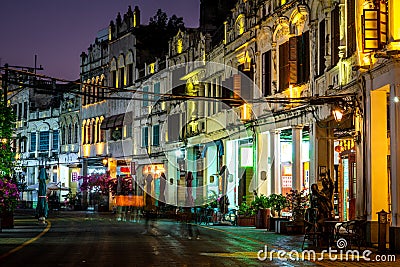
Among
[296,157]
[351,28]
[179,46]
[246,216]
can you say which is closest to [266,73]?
[296,157]

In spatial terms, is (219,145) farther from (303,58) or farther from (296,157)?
(303,58)

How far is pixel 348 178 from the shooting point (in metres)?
29.6

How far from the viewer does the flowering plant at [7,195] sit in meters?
31.4

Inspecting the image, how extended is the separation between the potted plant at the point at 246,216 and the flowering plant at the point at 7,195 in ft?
34.2

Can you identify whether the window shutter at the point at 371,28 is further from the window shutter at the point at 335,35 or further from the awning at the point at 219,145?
the awning at the point at 219,145

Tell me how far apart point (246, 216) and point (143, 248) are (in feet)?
49.0

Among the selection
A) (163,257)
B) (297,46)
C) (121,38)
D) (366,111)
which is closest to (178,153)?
(121,38)

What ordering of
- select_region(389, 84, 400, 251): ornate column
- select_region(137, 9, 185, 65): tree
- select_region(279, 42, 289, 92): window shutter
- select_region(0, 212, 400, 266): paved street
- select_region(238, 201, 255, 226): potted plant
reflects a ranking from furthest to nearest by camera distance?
select_region(137, 9, 185, 65): tree
select_region(238, 201, 255, 226): potted plant
select_region(279, 42, 289, 92): window shutter
select_region(389, 84, 400, 251): ornate column
select_region(0, 212, 400, 266): paved street

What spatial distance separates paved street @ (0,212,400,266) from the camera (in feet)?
60.2

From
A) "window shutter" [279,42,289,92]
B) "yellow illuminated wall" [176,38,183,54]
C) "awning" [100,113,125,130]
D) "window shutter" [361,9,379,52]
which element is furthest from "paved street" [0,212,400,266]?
"awning" [100,113,125,130]

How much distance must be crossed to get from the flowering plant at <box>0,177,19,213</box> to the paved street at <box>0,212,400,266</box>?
1955 millimetres

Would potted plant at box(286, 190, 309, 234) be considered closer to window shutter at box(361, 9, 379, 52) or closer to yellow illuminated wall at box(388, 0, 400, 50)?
window shutter at box(361, 9, 379, 52)

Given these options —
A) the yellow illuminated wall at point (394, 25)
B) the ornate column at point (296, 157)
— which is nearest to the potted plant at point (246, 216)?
the ornate column at point (296, 157)

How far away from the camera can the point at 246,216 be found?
122 feet
